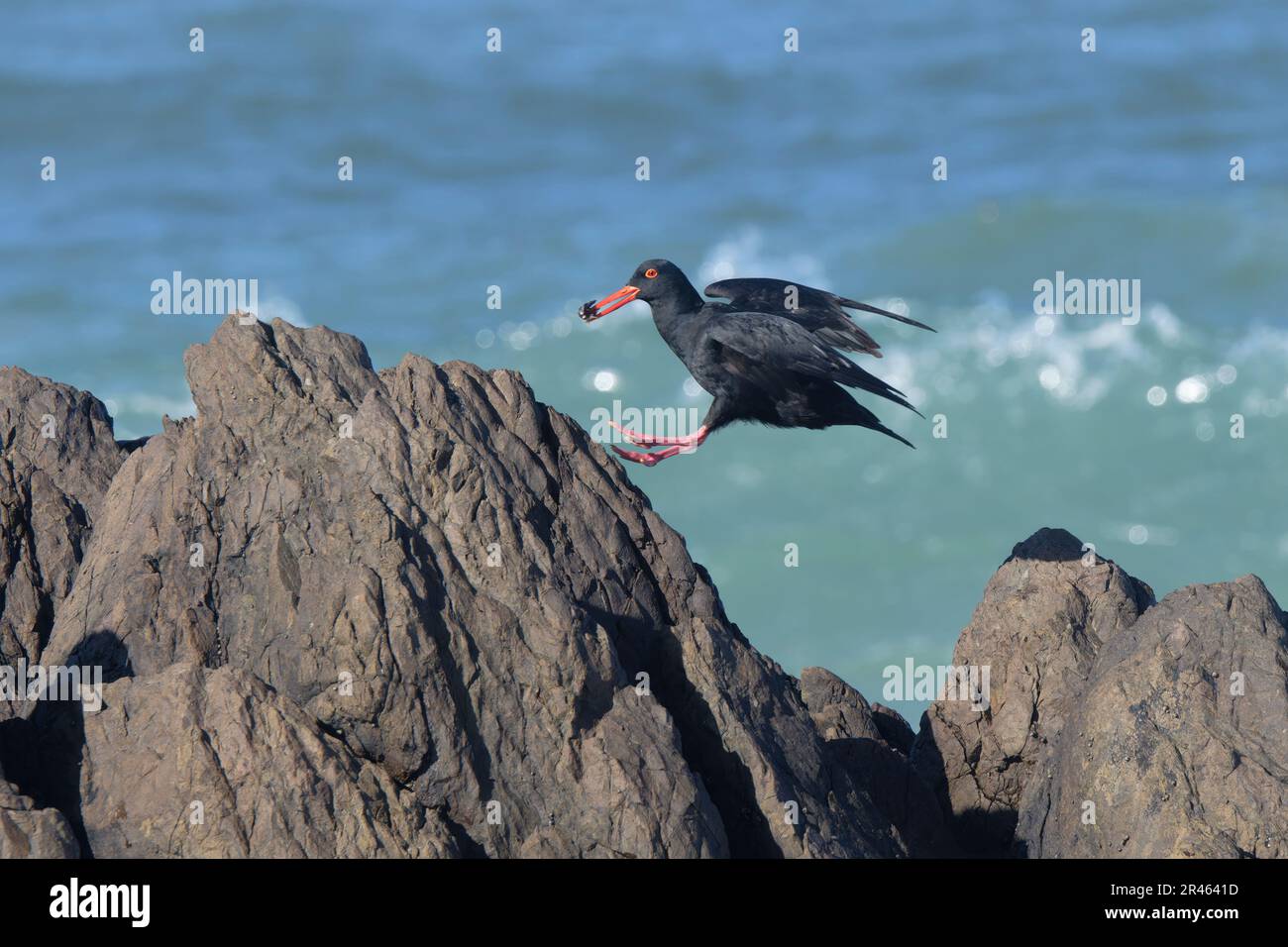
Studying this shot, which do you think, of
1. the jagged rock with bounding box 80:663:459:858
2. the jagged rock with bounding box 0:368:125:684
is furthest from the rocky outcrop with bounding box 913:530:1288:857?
the jagged rock with bounding box 0:368:125:684

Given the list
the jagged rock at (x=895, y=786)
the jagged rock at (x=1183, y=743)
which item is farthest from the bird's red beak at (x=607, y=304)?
the jagged rock at (x=1183, y=743)

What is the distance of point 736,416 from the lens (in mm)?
15742

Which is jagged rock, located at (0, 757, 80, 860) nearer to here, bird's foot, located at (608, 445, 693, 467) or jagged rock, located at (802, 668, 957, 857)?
jagged rock, located at (802, 668, 957, 857)

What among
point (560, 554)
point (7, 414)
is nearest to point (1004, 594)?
point (560, 554)

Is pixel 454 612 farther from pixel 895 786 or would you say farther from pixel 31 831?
pixel 895 786

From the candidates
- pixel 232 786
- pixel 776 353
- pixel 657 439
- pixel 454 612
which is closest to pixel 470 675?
pixel 454 612

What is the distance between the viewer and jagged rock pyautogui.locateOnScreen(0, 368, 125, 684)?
43.7 ft

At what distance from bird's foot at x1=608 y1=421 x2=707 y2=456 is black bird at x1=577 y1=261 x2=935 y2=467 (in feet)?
0.04

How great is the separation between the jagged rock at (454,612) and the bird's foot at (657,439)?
4.60ft

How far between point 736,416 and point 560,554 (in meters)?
4.01

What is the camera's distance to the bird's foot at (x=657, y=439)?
14.5 m

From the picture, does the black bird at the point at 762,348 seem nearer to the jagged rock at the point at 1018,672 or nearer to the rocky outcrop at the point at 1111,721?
the jagged rock at the point at 1018,672
